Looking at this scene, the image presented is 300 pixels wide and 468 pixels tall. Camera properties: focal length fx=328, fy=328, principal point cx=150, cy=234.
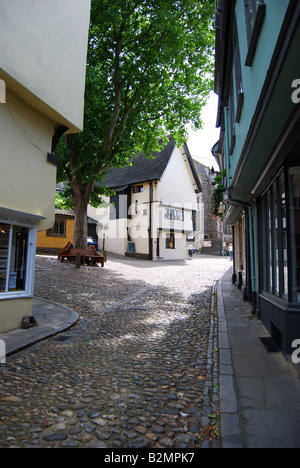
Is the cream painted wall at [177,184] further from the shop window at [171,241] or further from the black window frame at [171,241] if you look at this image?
the shop window at [171,241]

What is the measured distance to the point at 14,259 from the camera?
6164mm

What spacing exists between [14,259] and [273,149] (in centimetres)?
484

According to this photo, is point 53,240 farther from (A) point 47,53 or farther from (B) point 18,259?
(A) point 47,53

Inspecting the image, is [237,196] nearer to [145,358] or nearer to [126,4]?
[145,358]

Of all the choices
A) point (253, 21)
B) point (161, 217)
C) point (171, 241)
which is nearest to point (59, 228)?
point (161, 217)

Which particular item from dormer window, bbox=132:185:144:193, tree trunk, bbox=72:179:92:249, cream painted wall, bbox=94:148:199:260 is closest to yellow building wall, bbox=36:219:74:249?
cream painted wall, bbox=94:148:199:260

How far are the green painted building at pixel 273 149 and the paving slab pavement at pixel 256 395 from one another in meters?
0.38


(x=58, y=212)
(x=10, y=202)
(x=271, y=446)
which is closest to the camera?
(x=271, y=446)

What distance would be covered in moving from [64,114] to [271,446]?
658 cm

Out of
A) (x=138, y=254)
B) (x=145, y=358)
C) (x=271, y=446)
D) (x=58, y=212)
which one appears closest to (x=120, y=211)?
(x=138, y=254)

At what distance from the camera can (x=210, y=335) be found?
6.06 metres

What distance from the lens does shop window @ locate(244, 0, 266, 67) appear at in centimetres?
381

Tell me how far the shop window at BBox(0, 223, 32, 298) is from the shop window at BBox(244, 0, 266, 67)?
4.82 m

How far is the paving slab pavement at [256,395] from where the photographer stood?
8.73ft
